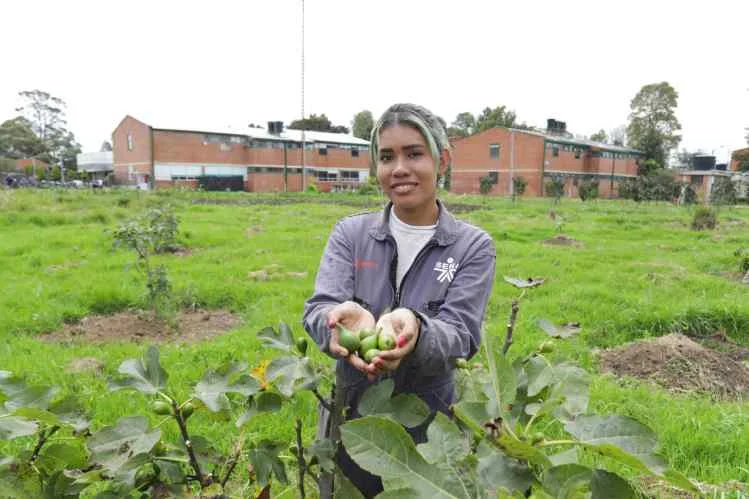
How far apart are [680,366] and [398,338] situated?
4.49 m

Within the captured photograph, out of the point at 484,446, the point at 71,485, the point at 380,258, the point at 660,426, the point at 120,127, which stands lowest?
the point at 660,426

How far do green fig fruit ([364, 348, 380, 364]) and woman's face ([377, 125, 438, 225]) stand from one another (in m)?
0.76

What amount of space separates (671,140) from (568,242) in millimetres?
47703

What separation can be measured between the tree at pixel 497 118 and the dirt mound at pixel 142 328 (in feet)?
176

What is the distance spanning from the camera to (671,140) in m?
52.4

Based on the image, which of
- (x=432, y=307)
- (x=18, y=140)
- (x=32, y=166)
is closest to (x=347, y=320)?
(x=432, y=307)

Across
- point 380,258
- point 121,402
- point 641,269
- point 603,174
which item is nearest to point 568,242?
point 641,269

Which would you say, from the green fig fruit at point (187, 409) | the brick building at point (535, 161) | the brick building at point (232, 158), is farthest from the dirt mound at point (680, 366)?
the brick building at point (535, 161)

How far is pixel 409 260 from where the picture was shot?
196 centimetres

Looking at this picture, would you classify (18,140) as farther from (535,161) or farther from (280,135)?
(535,161)

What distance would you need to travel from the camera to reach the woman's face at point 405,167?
1.74 meters

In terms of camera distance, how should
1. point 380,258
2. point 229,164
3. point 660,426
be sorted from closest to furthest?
point 380,258, point 660,426, point 229,164

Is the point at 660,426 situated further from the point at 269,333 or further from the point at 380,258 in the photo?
the point at 269,333

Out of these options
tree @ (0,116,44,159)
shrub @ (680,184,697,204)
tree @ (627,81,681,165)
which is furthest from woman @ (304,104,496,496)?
tree @ (0,116,44,159)
